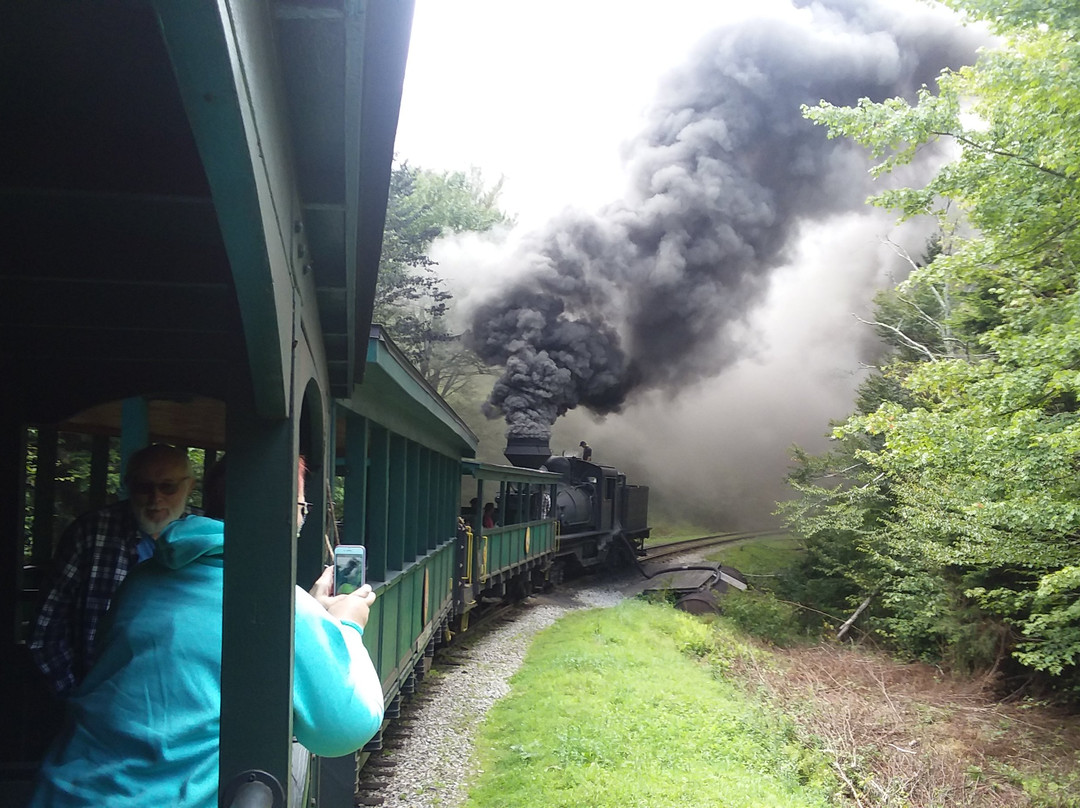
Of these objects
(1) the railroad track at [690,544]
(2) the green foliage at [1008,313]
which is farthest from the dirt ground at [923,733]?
(1) the railroad track at [690,544]

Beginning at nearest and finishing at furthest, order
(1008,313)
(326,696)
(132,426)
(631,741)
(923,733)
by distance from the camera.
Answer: (326,696), (132,426), (631,741), (923,733), (1008,313)

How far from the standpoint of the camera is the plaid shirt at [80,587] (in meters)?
2.45

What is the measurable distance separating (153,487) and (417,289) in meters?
24.9

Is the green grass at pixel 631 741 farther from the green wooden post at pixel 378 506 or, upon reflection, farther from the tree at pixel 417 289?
the tree at pixel 417 289

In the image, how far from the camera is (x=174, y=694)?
151 cm

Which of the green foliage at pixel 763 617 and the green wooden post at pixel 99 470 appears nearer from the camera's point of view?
the green wooden post at pixel 99 470

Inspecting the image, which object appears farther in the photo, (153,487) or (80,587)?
(80,587)

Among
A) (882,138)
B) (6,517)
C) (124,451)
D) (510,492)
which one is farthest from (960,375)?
(6,517)

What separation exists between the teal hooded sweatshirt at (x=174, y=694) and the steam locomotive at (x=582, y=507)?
15445 millimetres

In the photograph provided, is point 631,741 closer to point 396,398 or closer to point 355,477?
point 396,398

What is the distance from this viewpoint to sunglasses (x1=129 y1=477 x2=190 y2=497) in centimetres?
225

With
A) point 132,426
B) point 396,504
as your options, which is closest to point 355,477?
point 132,426

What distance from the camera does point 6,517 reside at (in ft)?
10.1

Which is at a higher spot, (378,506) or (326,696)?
(378,506)
